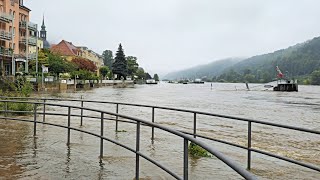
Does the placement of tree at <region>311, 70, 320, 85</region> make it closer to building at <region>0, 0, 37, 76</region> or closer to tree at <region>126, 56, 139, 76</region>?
tree at <region>126, 56, 139, 76</region>

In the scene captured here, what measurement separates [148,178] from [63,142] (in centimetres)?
352

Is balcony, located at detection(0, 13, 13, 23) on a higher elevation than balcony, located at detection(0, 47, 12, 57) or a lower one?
higher

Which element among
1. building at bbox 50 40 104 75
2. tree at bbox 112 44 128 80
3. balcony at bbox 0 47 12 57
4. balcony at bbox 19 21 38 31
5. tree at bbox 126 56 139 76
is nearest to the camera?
balcony at bbox 0 47 12 57

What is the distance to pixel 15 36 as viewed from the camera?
62344mm

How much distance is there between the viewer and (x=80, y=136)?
1012cm

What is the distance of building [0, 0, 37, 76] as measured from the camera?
2240 inches

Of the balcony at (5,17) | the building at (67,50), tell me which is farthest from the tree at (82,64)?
the balcony at (5,17)

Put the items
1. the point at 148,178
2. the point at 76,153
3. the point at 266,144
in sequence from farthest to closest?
the point at 266,144 < the point at 76,153 < the point at 148,178

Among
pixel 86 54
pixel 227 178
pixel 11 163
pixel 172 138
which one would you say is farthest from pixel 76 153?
pixel 86 54

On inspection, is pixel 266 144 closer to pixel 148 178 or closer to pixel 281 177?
pixel 281 177

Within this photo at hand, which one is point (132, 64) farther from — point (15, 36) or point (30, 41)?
point (15, 36)

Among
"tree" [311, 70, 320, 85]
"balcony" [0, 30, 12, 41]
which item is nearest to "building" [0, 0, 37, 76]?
"balcony" [0, 30, 12, 41]

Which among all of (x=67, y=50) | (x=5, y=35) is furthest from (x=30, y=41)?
(x=67, y=50)

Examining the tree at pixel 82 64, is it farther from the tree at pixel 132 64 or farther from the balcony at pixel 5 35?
the balcony at pixel 5 35
